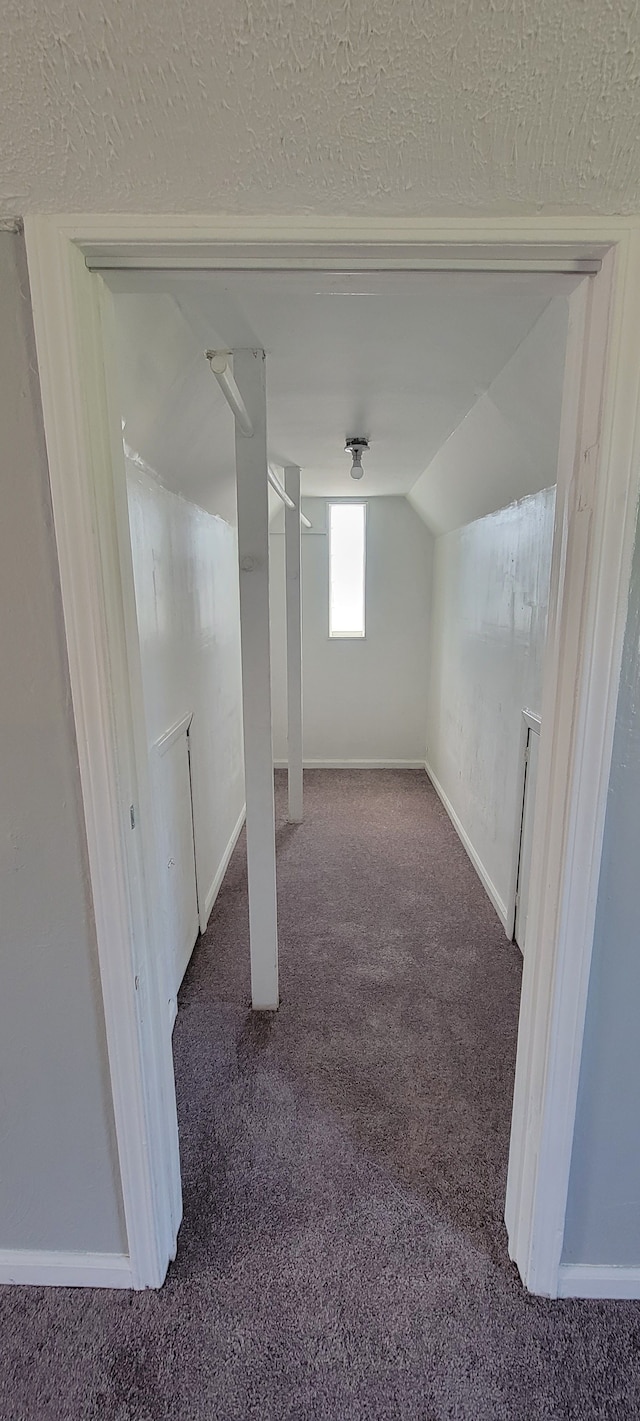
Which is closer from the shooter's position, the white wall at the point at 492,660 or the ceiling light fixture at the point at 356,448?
the white wall at the point at 492,660

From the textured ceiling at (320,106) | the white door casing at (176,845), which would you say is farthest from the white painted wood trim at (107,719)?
the white door casing at (176,845)

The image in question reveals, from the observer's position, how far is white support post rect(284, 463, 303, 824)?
3.35 meters

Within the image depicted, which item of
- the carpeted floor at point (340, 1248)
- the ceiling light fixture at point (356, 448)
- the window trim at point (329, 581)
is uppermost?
the ceiling light fixture at point (356, 448)

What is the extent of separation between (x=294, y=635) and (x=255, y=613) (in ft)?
5.68

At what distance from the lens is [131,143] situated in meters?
0.74

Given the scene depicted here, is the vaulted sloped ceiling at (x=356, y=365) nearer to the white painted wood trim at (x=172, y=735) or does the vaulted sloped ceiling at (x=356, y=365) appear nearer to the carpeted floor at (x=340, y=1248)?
the white painted wood trim at (x=172, y=735)

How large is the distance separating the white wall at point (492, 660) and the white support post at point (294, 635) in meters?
1.00

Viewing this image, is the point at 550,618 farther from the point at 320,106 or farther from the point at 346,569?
the point at 346,569

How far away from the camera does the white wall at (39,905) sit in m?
0.92

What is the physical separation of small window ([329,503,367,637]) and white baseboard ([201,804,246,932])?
1.86m

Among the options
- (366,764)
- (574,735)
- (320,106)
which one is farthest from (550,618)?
(366,764)

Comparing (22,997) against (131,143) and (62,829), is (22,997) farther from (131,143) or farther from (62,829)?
(131,143)

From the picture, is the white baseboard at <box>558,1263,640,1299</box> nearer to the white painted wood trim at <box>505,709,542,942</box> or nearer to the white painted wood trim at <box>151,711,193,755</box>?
the white painted wood trim at <box>505,709,542,942</box>

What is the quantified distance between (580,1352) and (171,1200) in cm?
86
